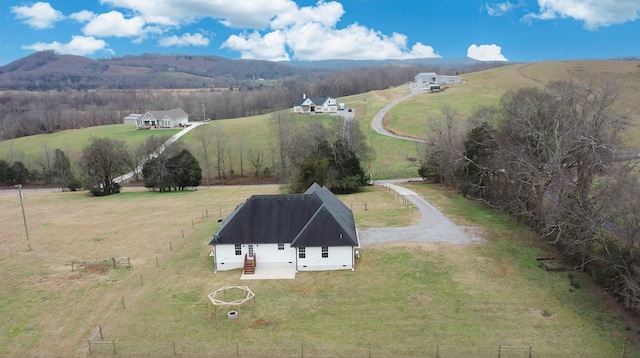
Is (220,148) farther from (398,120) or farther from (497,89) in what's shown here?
(497,89)

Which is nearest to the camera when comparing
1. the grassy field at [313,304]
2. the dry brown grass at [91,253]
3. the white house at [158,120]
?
the grassy field at [313,304]

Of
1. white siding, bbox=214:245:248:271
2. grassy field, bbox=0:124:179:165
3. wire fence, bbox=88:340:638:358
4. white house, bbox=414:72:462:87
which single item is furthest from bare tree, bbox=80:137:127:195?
white house, bbox=414:72:462:87

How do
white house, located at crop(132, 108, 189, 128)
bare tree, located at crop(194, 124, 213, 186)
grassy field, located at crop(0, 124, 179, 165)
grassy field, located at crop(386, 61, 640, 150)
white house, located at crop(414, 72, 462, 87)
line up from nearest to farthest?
1. bare tree, located at crop(194, 124, 213, 186)
2. grassy field, located at crop(0, 124, 179, 165)
3. grassy field, located at crop(386, 61, 640, 150)
4. white house, located at crop(132, 108, 189, 128)
5. white house, located at crop(414, 72, 462, 87)

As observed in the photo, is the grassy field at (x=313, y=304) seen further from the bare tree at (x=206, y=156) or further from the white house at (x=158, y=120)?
the white house at (x=158, y=120)

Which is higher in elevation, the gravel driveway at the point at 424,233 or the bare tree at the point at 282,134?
the bare tree at the point at 282,134

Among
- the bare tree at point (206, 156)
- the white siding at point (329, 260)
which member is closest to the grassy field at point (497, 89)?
the bare tree at point (206, 156)

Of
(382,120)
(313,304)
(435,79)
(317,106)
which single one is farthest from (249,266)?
(435,79)

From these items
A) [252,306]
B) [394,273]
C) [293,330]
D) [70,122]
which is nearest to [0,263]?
[252,306]

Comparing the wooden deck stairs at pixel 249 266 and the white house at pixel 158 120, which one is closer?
the wooden deck stairs at pixel 249 266

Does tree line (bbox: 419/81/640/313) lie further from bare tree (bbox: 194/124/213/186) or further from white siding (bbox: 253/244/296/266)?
bare tree (bbox: 194/124/213/186)
